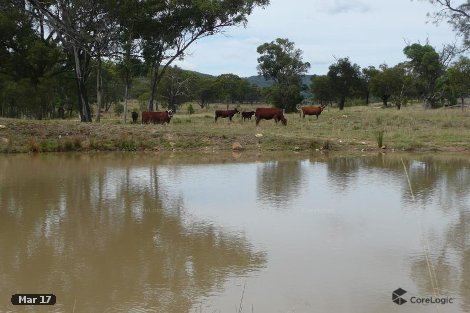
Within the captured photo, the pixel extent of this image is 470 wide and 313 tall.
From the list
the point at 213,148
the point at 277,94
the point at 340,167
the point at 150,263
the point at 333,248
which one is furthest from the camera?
the point at 277,94

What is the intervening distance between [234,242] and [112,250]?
1.48 metres

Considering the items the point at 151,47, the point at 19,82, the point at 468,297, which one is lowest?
the point at 468,297

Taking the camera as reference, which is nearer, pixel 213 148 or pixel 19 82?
pixel 213 148

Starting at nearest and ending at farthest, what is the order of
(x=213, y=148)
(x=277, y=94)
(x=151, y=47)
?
1. (x=213, y=148)
2. (x=151, y=47)
3. (x=277, y=94)

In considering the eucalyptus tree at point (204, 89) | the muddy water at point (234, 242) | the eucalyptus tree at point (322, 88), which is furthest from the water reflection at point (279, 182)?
the eucalyptus tree at point (204, 89)

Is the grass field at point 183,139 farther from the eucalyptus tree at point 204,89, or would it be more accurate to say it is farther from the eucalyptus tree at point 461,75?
the eucalyptus tree at point 204,89

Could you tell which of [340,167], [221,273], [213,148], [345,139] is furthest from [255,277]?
[345,139]

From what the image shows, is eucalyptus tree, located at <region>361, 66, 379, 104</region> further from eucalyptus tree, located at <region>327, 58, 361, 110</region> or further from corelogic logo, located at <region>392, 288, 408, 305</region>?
corelogic logo, located at <region>392, 288, 408, 305</region>

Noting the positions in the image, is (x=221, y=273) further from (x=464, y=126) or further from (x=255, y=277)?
(x=464, y=126)

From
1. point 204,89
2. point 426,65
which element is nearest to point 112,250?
point 426,65

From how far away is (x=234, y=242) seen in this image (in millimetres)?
6254

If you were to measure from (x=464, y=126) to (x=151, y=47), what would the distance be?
57.6 ft

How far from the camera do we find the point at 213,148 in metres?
19.3
